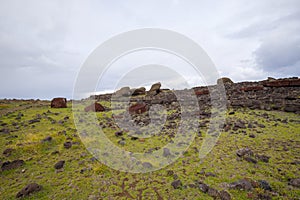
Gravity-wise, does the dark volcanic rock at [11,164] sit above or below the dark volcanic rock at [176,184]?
above

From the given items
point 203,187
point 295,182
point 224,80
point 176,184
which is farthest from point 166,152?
point 224,80

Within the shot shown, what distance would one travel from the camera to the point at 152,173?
4898mm

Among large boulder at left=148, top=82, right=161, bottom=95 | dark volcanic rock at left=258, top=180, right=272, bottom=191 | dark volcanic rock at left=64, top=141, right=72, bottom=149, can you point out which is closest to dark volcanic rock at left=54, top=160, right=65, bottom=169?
dark volcanic rock at left=64, top=141, right=72, bottom=149

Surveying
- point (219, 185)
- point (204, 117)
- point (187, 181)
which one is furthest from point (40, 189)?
point (204, 117)

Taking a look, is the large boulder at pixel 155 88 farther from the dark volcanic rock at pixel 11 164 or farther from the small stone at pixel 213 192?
the small stone at pixel 213 192

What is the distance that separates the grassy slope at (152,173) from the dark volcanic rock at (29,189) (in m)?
0.13

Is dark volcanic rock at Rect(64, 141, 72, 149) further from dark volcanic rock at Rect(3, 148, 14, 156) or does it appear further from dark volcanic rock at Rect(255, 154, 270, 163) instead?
dark volcanic rock at Rect(255, 154, 270, 163)

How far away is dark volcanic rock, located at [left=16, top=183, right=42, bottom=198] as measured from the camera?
400cm

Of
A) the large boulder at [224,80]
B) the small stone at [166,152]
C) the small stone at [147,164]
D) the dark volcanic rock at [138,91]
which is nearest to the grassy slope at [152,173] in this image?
the small stone at [147,164]

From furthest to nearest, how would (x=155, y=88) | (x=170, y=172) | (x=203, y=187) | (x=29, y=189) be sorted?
(x=155, y=88), (x=170, y=172), (x=29, y=189), (x=203, y=187)

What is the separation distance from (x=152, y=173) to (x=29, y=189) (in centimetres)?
320

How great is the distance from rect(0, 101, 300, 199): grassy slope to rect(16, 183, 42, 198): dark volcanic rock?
133 millimetres

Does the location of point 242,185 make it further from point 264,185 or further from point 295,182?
point 295,182

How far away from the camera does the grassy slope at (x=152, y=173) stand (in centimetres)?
401
